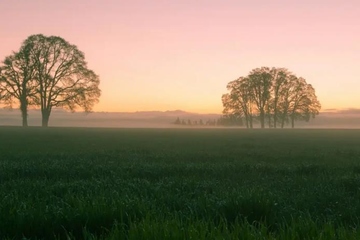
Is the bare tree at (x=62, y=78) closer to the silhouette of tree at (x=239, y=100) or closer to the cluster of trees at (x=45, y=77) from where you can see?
the cluster of trees at (x=45, y=77)

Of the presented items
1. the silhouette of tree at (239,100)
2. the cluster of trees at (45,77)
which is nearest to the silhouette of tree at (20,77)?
the cluster of trees at (45,77)

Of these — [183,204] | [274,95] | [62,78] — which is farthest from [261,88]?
[183,204]

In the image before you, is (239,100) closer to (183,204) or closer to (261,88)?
(261,88)

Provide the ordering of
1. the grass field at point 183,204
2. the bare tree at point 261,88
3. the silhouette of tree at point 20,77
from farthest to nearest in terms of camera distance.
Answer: the bare tree at point 261,88 < the silhouette of tree at point 20,77 < the grass field at point 183,204

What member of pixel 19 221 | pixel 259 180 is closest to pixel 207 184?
pixel 259 180

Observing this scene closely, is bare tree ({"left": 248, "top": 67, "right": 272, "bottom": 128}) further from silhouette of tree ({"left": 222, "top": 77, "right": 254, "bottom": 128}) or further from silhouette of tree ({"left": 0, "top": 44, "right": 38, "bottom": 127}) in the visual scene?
silhouette of tree ({"left": 0, "top": 44, "right": 38, "bottom": 127})

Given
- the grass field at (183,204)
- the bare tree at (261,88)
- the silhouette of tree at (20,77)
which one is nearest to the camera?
the grass field at (183,204)

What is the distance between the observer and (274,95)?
94.0 m

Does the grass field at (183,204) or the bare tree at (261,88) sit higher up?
the bare tree at (261,88)

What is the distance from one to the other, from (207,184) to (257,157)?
9.68 m

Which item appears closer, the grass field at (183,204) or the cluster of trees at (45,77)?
the grass field at (183,204)

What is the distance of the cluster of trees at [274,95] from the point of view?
92.9 metres

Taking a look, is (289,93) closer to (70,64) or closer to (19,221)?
(70,64)

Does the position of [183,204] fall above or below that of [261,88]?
below
